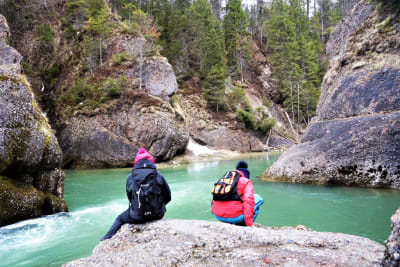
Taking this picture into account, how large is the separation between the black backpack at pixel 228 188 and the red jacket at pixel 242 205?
67 mm

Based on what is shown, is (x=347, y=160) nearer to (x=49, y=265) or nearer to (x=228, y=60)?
(x=49, y=265)

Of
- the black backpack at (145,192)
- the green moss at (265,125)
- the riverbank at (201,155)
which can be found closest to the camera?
the black backpack at (145,192)

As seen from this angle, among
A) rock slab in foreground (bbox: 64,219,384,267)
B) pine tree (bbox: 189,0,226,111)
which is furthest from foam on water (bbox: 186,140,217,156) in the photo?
rock slab in foreground (bbox: 64,219,384,267)

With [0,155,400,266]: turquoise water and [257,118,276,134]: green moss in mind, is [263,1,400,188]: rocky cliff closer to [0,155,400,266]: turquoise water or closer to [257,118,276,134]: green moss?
[0,155,400,266]: turquoise water

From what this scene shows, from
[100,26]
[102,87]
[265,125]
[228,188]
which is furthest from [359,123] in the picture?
[100,26]

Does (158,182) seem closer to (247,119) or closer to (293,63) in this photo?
(247,119)

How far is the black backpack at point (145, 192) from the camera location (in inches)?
170

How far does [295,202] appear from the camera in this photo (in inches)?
366

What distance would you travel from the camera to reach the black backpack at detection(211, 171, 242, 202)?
4.54 meters

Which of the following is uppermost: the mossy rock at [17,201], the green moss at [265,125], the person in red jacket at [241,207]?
the green moss at [265,125]

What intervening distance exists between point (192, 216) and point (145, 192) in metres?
4.45

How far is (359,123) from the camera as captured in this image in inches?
432

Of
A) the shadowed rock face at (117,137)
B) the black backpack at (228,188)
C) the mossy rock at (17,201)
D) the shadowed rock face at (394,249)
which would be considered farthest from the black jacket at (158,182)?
the shadowed rock face at (117,137)

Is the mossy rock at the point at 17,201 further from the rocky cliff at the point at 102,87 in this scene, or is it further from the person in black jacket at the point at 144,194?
the rocky cliff at the point at 102,87
